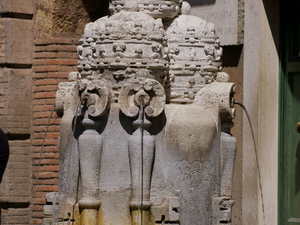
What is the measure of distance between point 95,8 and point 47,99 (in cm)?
107

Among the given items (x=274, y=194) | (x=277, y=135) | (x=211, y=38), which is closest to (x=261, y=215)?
(x=274, y=194)

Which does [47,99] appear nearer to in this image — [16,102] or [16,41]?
[16,102]

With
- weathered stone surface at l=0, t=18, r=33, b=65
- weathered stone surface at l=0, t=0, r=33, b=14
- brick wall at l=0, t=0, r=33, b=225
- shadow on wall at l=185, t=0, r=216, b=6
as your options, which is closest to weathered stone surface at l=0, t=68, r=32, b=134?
brick wall at l=0, t=0, r=33, b=225

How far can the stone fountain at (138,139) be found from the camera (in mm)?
5336

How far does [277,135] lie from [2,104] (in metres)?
2.51

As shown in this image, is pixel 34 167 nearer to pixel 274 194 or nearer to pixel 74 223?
pixel 274 194

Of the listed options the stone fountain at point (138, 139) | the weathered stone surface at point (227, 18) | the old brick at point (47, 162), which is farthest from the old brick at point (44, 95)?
the stone fountain at point (138, 139)

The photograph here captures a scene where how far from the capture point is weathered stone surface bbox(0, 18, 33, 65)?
27.0 feet

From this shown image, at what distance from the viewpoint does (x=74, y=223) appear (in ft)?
17.9

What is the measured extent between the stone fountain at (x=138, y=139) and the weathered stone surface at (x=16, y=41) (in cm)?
268

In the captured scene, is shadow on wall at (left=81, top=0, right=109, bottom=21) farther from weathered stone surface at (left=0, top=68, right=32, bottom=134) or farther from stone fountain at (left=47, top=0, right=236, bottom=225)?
stone fountain at (left=47, top=0, right=236, bottom=225)

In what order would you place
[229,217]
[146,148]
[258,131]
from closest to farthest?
[146,148] → [229,217] → [258,131]

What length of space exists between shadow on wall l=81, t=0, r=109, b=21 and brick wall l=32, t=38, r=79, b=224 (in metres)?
0.43

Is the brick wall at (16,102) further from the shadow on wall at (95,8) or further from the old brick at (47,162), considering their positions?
the shadow on wall at (95,8)
